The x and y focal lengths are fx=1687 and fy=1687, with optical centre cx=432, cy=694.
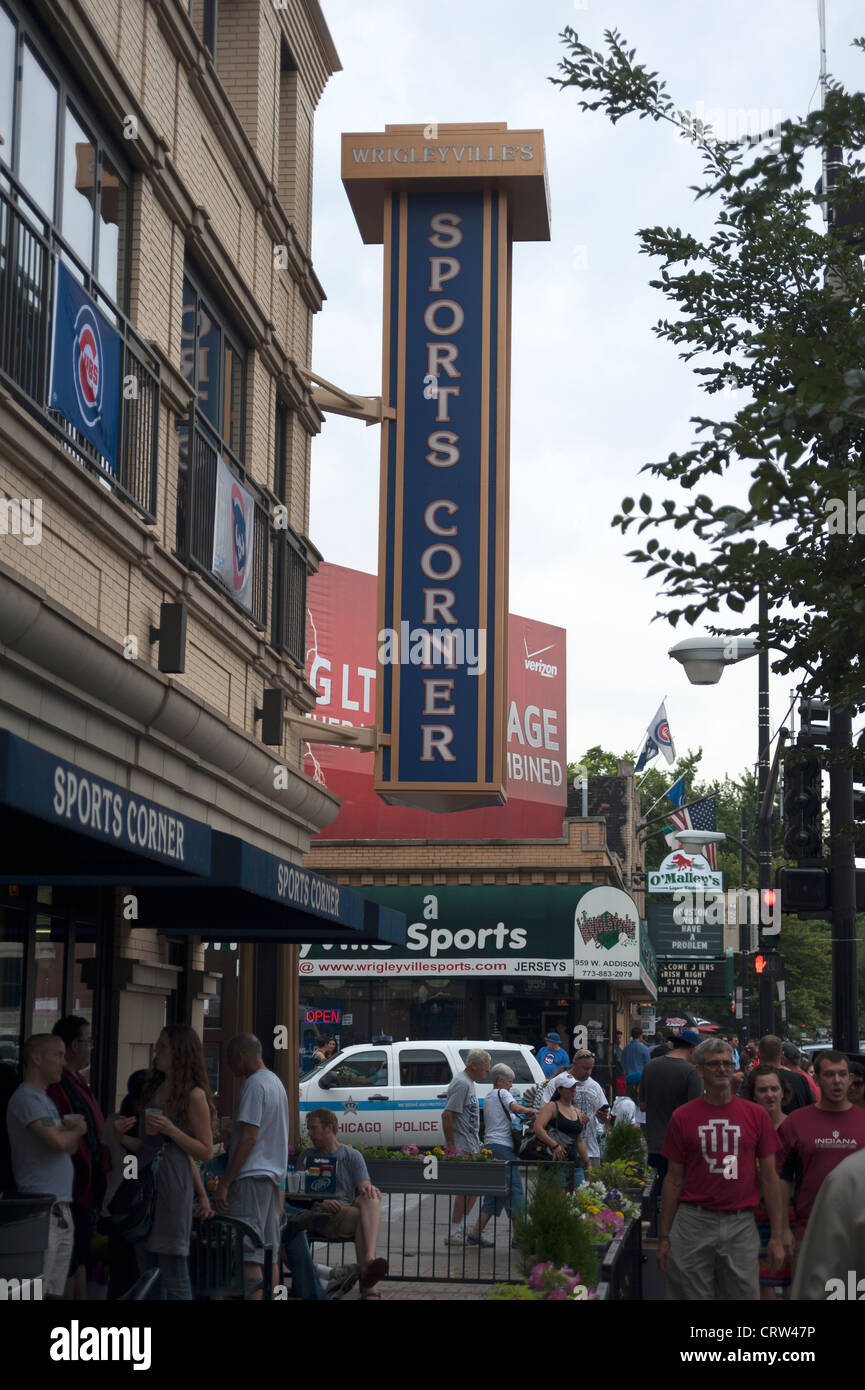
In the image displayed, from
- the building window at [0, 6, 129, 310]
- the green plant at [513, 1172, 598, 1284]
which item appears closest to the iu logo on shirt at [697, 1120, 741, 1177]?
the green plant at [513, 1172, 598, 1284]

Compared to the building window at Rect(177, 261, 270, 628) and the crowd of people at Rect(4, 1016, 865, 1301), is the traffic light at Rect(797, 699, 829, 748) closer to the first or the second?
the crowd of people at Rect(4, 1016, 865, 1301)

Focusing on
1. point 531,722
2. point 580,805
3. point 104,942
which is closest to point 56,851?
point 104,942

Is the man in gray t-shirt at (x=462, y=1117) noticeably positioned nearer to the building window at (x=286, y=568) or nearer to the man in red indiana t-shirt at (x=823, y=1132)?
the building window at (x=286, y=568)

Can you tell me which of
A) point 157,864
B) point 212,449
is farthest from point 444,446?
point 157,864

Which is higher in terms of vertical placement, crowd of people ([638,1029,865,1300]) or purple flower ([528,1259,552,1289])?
crowd of people ([638,1029,865,1300])

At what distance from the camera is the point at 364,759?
1526 inches

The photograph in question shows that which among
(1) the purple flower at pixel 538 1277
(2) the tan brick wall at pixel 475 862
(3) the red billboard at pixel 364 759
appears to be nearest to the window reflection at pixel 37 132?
(1) the purple flower at pixel 538 1277

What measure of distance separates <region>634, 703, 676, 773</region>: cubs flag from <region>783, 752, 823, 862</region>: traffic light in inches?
1229

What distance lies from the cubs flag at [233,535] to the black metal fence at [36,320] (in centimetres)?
231

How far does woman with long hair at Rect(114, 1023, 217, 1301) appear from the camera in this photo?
8.99 meters

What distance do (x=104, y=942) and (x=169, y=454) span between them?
3.85m

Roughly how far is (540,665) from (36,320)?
32.0m

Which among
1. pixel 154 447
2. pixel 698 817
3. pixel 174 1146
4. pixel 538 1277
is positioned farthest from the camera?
pixel 698 817

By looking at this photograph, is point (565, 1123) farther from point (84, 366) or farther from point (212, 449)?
point (84, 366)
